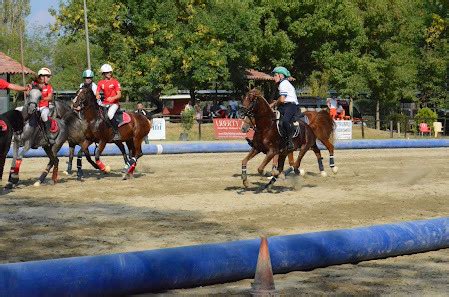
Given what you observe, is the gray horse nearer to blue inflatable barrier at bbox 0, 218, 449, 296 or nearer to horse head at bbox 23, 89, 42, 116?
horse head at bbox 23, 89, 42, 116

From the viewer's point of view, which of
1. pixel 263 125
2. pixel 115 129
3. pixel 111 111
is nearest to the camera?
pixel 263 125

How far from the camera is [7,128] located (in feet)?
54.4

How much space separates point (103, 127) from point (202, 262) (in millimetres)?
12500

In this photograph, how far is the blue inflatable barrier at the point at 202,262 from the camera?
7.66 m

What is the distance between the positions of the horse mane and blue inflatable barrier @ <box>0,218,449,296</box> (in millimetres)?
9092

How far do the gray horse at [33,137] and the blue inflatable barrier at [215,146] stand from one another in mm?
9069

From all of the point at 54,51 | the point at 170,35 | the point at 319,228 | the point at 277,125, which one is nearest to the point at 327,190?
the point at 277,125

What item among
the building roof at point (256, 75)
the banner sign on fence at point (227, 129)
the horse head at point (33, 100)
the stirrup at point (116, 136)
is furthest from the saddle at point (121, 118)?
the building roof at point (256, 75)

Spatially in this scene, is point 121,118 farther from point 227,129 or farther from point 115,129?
point 227,129

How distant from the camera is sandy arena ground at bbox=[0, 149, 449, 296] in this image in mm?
9500

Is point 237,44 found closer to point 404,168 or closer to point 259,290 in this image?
point 404,168

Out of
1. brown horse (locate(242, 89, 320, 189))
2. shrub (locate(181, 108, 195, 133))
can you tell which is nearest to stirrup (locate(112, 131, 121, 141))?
brown horse (locate(242, 89, 320, 189))

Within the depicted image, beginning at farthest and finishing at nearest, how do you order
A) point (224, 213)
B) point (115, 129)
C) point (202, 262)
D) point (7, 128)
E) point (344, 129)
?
point (344, 129)
point (115, 129)
point (7, 128)
point (224, 213)
point (202, 262)

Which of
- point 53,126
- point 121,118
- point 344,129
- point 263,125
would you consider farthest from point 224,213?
point 344,129
